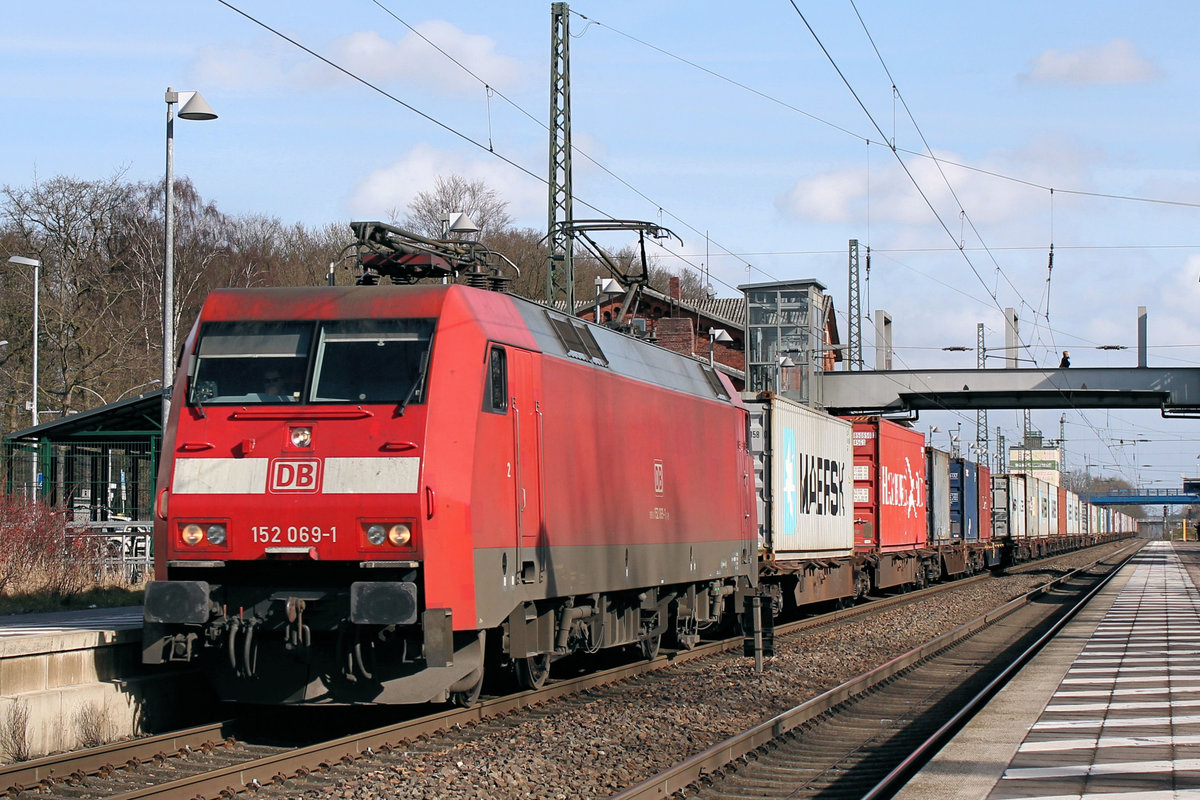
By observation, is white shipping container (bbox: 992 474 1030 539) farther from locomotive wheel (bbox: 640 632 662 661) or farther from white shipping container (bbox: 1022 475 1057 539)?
locomotive wheel (bbox: 640 632 662 661)

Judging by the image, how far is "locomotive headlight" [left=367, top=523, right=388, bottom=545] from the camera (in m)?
9.36

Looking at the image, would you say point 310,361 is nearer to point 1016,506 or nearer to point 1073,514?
point 1016,506

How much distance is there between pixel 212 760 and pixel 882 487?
1947cm

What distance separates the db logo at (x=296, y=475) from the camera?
9.54 meters

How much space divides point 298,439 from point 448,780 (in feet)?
9.22

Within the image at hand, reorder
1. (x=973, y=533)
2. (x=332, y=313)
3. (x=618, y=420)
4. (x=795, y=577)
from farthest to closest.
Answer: (x=973, y=533) < (x=795, y=577) < (x=618, y=420) < (x=332, y=313)

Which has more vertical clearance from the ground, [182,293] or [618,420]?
[182,293]

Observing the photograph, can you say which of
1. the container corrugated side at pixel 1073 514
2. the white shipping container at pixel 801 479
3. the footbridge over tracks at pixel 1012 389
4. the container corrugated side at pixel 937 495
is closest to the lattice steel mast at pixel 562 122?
the white shipping container at pixel 801 479

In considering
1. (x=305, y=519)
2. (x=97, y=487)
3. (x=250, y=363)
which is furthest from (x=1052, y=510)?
(x=305, y=519)

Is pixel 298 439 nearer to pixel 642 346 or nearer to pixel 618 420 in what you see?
pixel 618 420

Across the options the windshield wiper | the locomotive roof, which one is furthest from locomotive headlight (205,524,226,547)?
the locomotive roof

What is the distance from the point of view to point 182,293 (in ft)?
156

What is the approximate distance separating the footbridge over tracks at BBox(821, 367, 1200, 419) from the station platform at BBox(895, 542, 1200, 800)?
25.2 metres

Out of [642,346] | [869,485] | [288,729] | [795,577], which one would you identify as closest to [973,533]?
[869,485]
